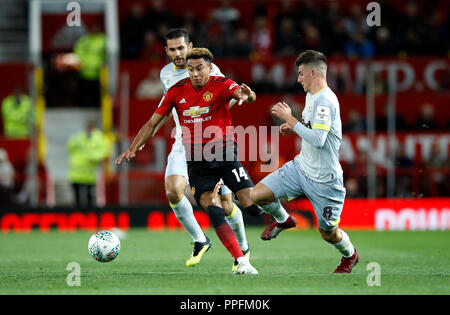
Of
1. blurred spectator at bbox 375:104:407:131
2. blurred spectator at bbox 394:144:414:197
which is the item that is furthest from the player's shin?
blurred spectator at bbox 375:104:407:131

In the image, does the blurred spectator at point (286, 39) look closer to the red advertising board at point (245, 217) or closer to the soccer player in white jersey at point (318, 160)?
the red advertising board at point (245, 217)

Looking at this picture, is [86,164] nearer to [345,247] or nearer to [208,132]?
[208,132]

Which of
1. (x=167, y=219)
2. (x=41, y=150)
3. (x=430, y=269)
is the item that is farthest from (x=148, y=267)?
(x=41, y=150)

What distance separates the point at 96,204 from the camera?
17469 millimetres

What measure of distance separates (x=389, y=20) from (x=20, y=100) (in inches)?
376

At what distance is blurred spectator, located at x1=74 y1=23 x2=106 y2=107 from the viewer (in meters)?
20.2

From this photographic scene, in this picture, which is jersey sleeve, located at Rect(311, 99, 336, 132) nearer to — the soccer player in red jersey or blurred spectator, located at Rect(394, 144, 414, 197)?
the soccer player in red jersey

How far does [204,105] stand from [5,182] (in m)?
9.52

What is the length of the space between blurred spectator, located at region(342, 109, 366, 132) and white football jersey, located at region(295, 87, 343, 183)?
9.48 m

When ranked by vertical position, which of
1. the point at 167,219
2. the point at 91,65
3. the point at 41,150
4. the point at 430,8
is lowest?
the point at 167,219

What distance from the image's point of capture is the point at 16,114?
1862cm

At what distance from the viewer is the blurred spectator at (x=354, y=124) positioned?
58.6 ft

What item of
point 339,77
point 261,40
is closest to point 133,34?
point 261,40
